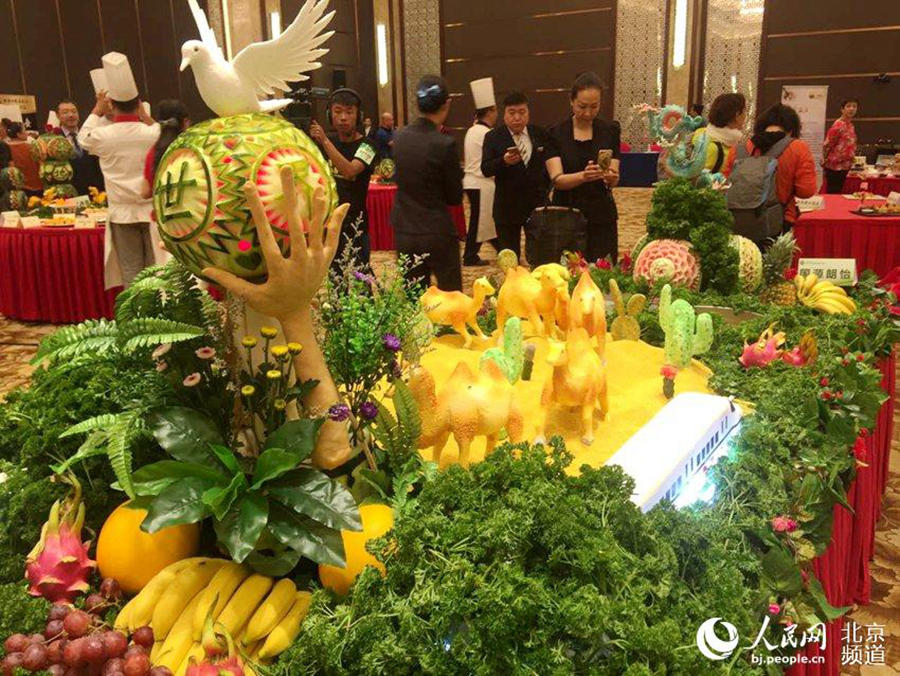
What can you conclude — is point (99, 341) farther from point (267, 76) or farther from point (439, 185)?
point (439, 185)

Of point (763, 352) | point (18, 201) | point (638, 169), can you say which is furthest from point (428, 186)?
point (638, 169)

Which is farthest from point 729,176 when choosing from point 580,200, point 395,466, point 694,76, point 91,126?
point 694,76

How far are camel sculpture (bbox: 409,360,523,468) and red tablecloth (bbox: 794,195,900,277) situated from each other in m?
3.93

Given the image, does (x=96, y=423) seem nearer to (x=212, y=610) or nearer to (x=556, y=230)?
(x=212, y=610)

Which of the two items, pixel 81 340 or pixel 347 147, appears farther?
pixel 347 147

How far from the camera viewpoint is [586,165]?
364 cm

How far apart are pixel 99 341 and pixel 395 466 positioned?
1.67ft

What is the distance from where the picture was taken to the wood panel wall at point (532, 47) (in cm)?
1163

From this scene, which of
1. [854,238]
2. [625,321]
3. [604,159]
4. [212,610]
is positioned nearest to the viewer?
[212,610]

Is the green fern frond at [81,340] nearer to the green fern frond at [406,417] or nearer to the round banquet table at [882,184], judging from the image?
the green fern frond at [406,417]

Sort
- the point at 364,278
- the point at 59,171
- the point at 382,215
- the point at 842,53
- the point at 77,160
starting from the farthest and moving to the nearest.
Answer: the point at 842,53
the point at 382,215
the point at 77,160
the point at 59,171
the point at 364,278

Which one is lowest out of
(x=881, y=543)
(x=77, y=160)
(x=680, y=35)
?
(x=881, y=543)

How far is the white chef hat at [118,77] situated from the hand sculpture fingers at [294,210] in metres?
3.45

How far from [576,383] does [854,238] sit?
3.91 m
